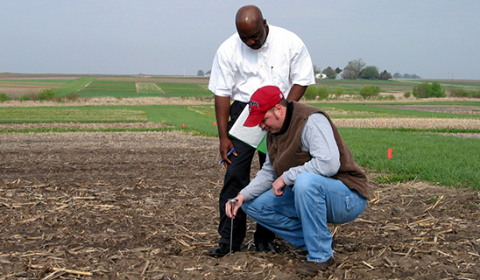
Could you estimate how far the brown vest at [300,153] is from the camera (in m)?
3.46

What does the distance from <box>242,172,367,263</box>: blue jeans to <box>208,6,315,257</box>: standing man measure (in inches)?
15.9

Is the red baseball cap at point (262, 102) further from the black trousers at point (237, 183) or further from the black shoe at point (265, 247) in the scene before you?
the black shoe at point (265, 247)

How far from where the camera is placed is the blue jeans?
11.1ft

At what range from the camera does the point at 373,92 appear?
71125mm

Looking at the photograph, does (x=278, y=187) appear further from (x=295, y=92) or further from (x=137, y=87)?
(x=137, y=87)

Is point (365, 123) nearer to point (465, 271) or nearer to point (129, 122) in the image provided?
point (129, 122)

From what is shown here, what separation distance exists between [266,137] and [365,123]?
23.0 m

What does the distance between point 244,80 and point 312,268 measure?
5.70ft

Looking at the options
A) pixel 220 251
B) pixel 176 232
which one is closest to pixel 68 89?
pixel 176 232

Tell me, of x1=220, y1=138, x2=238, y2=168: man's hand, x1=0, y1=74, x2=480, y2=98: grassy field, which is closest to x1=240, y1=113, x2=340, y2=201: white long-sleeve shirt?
x1=220, y1=138, x2=238, y2=168: man's hand

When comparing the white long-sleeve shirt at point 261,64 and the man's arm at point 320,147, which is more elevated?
the white long-sleeve shirt at point 261,64

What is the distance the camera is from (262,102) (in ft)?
11.1

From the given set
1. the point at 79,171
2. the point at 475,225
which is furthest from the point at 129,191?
the point at 475,225

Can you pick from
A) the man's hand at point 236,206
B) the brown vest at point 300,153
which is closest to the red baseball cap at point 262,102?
the brown vest at point 300,153
